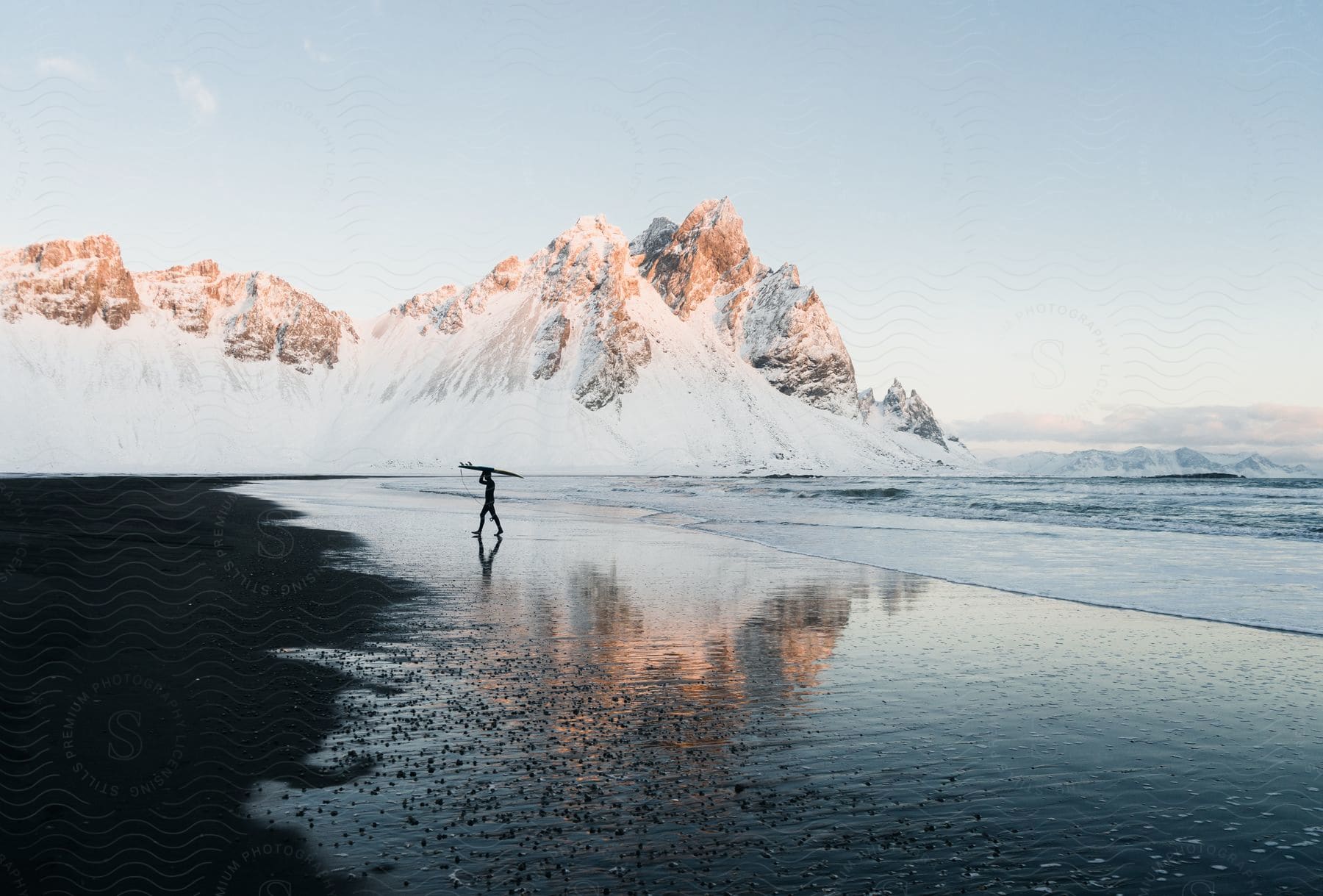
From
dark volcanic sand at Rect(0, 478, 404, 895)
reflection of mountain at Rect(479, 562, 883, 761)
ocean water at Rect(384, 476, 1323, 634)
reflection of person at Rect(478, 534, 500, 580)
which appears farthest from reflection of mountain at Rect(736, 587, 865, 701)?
reflection of person at Rect(478, 534, 500, 580)

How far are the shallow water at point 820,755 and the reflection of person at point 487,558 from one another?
5.43m

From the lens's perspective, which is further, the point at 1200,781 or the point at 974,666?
the point at 974,666

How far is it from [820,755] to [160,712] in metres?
7.05

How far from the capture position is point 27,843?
233 inches

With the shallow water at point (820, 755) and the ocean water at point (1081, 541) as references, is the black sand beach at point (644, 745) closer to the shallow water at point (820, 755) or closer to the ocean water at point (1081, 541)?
the shallow water at point (820, 755)

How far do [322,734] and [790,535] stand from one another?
28.5 metres

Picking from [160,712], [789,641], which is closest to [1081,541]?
[789,641]

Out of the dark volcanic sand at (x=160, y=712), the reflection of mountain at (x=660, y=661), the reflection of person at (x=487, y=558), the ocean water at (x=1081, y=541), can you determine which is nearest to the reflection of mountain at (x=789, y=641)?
the reflection of mountain at (x=660, y=661)

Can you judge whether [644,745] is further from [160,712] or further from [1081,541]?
[1081,541]

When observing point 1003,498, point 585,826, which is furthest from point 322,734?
point 1003,498

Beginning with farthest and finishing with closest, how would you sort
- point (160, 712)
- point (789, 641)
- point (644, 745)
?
point (789, 641) < point (160, 712) < point (644, 745)

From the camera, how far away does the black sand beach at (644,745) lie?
224 inches

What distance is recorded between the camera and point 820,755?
25.8 feet

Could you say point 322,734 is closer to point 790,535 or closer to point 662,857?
point 662,857
